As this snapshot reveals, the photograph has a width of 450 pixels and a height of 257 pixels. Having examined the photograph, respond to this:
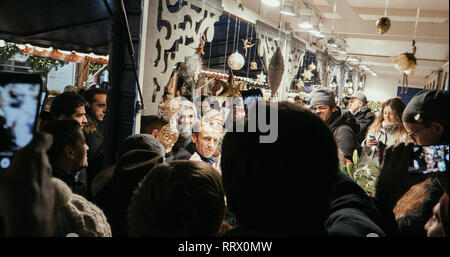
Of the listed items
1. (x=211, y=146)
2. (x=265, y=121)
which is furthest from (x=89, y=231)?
(x=211, y=146)

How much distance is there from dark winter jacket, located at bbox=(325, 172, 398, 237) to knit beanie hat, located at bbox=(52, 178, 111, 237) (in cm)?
56

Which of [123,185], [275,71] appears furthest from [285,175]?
[275,71]

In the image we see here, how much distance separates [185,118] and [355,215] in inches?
76.8

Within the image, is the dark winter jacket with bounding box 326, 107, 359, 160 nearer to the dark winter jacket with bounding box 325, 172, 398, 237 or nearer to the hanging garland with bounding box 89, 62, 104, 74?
the dark winter jacket with bounding box 325, 172, 398, 237

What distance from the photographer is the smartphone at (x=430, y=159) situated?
2.58 feet

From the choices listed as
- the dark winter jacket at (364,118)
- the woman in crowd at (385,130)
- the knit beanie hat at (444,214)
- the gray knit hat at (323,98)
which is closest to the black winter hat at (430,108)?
the knit beanie hat at (444,214)

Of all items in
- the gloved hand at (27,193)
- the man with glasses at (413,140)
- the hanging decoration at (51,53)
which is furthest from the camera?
the hanging decoration at (51,53)

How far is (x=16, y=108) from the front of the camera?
64 centimetres

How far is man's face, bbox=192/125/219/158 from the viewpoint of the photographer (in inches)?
92.4

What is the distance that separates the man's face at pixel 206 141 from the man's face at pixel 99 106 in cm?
66

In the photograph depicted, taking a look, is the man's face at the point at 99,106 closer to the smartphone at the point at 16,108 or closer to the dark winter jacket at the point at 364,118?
the smartphone at the point at 16,108
